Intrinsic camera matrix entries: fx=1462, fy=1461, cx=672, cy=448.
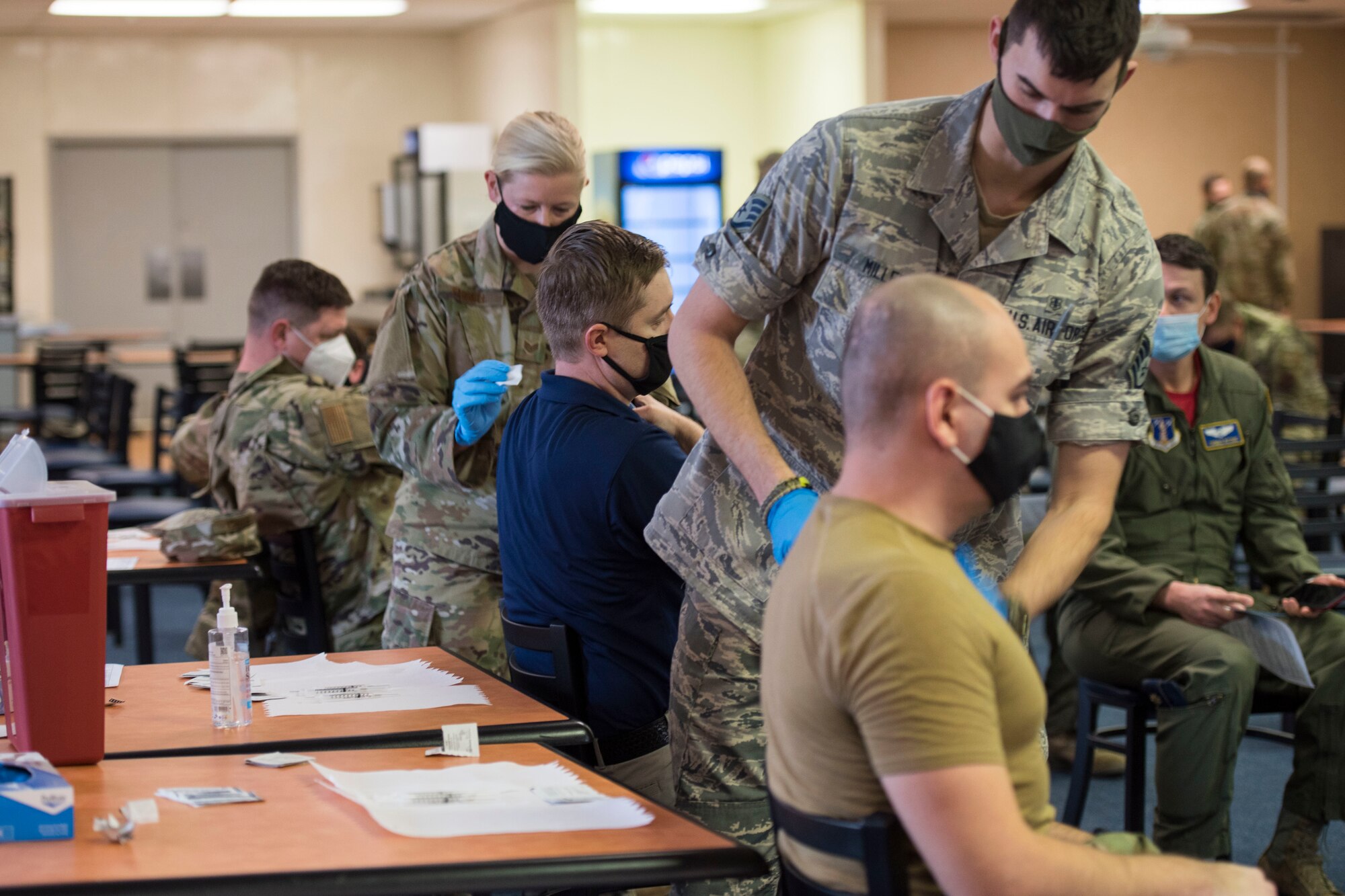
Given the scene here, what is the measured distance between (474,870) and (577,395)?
37.3 inches

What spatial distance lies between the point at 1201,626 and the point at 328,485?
198 cm

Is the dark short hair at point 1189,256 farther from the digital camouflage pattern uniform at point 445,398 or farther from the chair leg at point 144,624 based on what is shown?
the chair leg at point 144,624

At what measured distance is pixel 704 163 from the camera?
9773mm

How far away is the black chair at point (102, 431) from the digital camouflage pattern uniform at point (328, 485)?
3.71 m

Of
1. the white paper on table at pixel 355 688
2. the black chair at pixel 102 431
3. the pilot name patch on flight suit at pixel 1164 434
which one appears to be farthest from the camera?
the black chair at pixel 102 431

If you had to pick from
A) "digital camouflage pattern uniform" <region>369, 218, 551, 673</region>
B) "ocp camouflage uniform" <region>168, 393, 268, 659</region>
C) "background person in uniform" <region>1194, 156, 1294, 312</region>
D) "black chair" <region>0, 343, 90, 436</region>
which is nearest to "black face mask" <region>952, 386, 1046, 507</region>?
"digital camouflage pattern uniform" <region>369, 218, 551, 673</region>

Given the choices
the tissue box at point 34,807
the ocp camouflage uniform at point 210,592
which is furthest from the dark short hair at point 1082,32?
the ocp camouflage uniform at point 210,592

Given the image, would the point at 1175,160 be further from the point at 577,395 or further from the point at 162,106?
the point at 577,395

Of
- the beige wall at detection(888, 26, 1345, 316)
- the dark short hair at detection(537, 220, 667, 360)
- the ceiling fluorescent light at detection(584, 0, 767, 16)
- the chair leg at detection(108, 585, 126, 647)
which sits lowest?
the chair leg at detection(108, 585, 126, 647)

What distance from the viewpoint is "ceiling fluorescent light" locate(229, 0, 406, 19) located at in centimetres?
1105

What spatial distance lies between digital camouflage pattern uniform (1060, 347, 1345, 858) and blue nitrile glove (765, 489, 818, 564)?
1.46 m

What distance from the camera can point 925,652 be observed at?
1205 mm

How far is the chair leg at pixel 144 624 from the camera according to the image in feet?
15.1

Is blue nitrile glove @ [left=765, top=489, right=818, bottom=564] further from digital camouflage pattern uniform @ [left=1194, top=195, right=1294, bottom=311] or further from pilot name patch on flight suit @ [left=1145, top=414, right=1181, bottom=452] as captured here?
digital camouflage pattern uniform @ [left=1194, top=195, right=1294, bottom=311]
